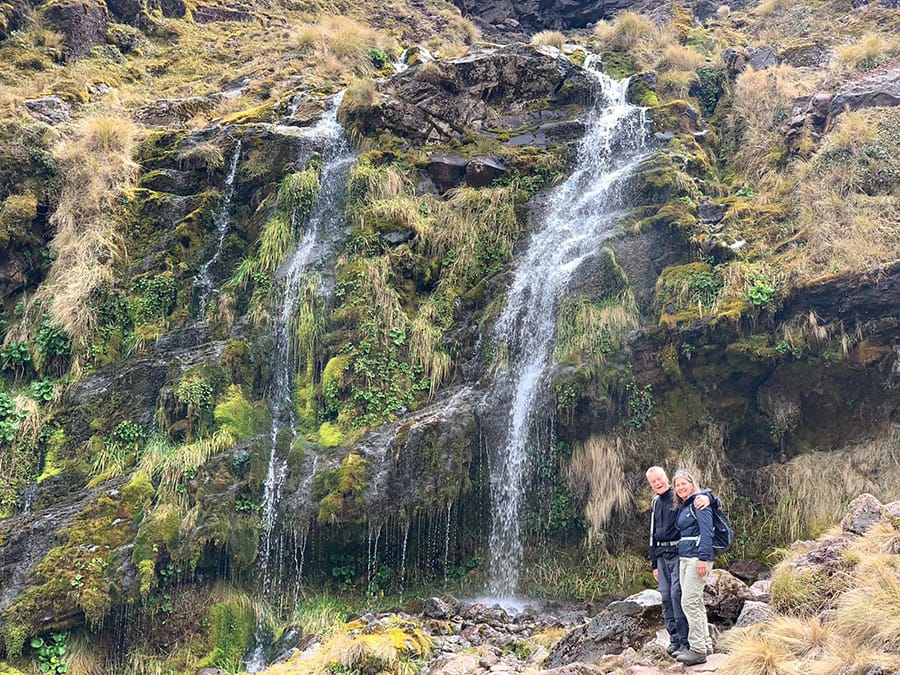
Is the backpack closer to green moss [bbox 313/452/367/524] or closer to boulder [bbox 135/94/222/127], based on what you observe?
green moss [bbox 313/452/367/524]

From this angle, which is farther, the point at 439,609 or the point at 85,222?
the point at 85,222

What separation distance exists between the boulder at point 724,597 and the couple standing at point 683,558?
2.69 feet

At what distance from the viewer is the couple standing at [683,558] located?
209 inches

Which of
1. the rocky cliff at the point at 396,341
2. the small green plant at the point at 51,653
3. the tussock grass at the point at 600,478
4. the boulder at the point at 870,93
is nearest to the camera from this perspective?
the small green plant at the point at 51,653

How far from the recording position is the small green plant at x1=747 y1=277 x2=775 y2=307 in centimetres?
1013

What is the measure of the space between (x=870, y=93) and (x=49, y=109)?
1952 cm

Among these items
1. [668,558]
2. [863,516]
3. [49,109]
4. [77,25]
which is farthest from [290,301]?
[77,25]

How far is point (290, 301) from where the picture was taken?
12.3 meters

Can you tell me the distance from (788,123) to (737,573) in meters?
10.5

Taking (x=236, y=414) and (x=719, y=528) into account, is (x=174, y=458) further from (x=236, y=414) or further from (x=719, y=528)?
(x=719, y=528)

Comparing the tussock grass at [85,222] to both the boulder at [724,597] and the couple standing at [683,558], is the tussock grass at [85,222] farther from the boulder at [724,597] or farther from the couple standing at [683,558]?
the boulder at [724,597]

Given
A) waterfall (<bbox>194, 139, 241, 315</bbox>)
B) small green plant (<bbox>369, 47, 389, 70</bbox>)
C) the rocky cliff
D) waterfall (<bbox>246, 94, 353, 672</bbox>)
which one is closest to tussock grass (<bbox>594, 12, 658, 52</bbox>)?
the rocky cliff

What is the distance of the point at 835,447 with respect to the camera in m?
9.99

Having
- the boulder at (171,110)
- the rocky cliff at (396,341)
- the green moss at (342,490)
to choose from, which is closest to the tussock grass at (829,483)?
the rocky cliff at (396,341)
